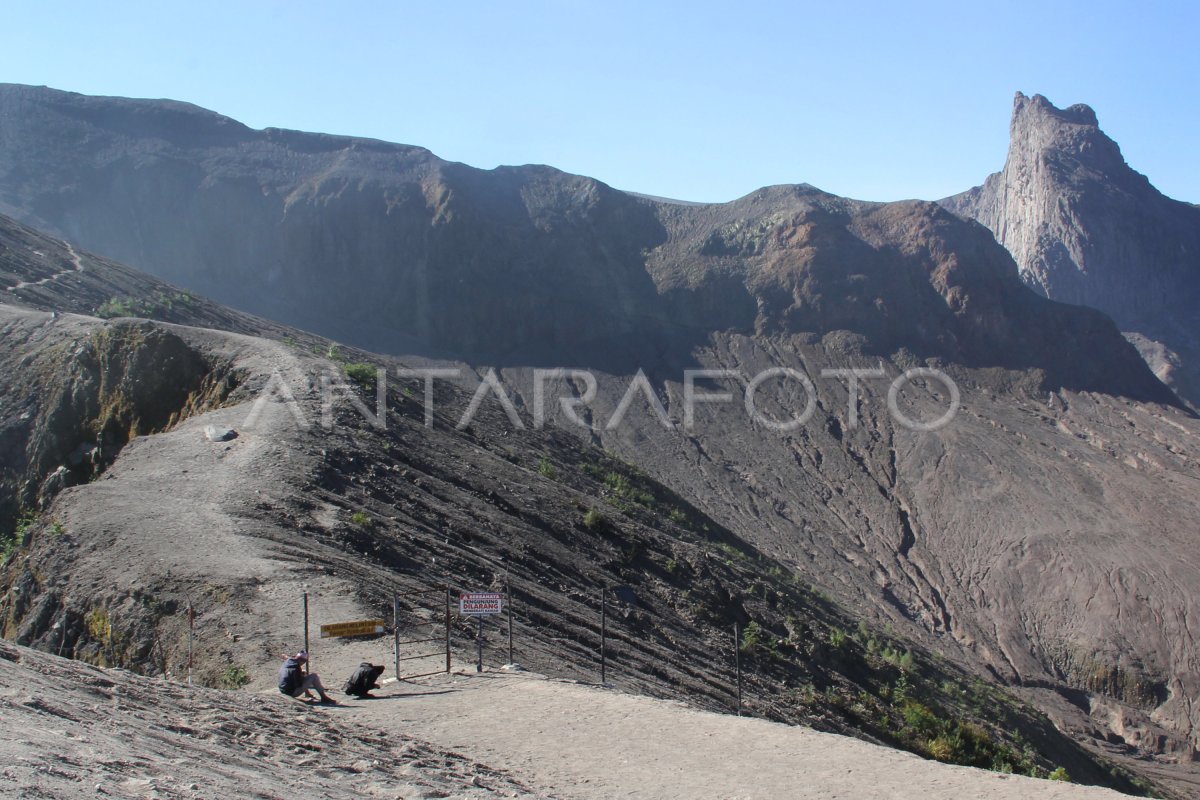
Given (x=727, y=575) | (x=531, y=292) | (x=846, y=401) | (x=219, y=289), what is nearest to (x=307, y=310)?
(x=219, y=289)

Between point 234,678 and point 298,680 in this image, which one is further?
point 234,678

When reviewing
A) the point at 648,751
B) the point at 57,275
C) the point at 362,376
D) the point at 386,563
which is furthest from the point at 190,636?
the point at 57,275

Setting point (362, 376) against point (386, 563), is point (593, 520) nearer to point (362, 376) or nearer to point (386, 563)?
point (362, 376)

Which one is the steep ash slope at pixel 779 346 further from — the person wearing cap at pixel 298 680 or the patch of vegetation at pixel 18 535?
the person wearing cap at pixel 298 680

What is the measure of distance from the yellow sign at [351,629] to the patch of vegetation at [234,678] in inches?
44.7

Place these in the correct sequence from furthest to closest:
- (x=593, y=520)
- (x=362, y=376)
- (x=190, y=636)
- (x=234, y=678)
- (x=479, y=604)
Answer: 1. (x=362, y=376)
2. (x=593, y=520)
3. (x=479, y=604)
4. (x=190, y=636)
5. (x=234, y=678)

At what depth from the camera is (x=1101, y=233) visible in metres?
120

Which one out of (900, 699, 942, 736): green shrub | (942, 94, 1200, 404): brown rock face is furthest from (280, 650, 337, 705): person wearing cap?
(942, 94, 1200, 404): brown rock face

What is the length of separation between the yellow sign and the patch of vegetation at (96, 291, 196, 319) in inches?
1433

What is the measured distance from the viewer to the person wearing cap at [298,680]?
13.2 m

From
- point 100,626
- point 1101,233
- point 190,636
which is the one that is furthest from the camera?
point 1101,233

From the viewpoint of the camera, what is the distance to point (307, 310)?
291ft

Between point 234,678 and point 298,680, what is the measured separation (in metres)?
1.62

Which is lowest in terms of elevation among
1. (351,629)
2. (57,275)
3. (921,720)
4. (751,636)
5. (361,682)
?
(921,720)
